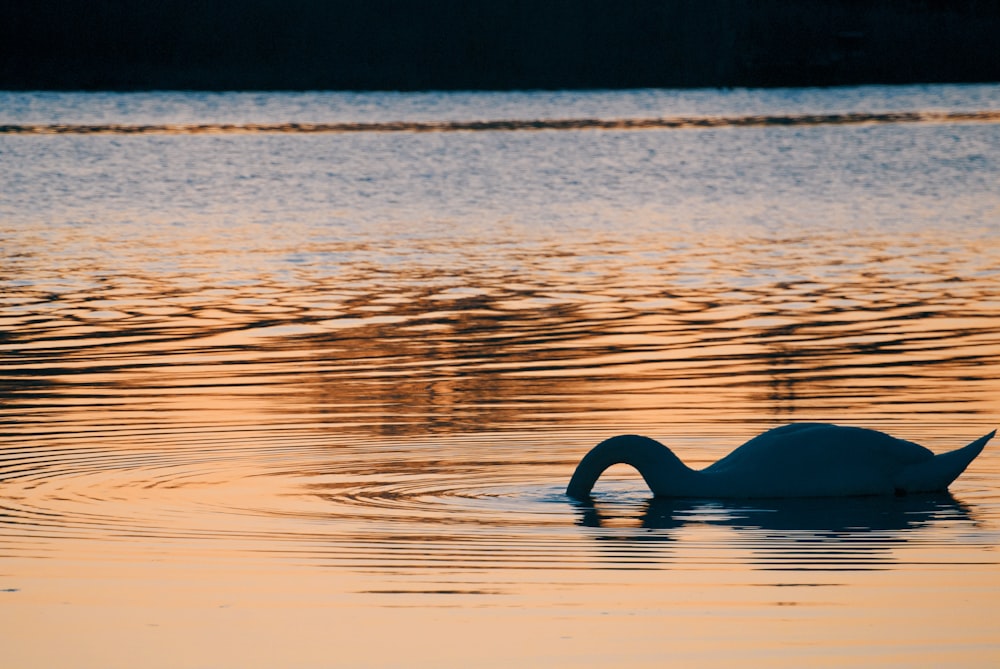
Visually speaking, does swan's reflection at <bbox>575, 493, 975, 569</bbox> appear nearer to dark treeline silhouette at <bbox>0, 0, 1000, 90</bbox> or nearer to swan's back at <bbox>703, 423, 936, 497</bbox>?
swan's back at <bbox>703, 423, 936, 497</bbox>

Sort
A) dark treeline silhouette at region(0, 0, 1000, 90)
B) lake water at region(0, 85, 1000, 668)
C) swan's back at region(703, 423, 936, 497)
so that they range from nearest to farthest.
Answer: lake water at region(0, 85, 1000, 668), swan's back at region(703, 423, 936, 497), dark treeline silhouette at region(0, 0, 1000, 90)

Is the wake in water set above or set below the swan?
above

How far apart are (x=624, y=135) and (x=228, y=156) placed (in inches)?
490

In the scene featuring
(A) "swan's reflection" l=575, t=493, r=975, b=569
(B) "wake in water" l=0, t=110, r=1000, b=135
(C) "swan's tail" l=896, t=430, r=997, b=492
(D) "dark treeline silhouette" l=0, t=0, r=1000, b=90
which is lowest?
(A) "swan's reflection" l=575, t=493, r=975, b=569

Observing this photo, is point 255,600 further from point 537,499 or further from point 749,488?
point 749,488

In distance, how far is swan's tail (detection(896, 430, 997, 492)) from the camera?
33.2 feet

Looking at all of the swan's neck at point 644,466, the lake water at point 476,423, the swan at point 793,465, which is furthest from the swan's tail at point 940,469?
the swan's neck at point 644,466

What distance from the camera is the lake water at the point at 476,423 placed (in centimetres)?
788

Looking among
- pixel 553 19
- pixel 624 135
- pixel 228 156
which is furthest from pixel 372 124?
pixel 553 19

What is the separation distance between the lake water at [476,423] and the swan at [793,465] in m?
0.13

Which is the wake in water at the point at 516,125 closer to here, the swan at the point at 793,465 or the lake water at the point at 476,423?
the lake water at the point at 476,423

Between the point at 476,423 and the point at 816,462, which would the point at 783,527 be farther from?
the point at 476,423

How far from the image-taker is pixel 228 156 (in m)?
46.2

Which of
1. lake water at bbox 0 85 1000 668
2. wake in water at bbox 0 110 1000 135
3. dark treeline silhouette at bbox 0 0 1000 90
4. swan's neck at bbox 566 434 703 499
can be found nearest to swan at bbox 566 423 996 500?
swan's neck at bbox 566 434 703 499
